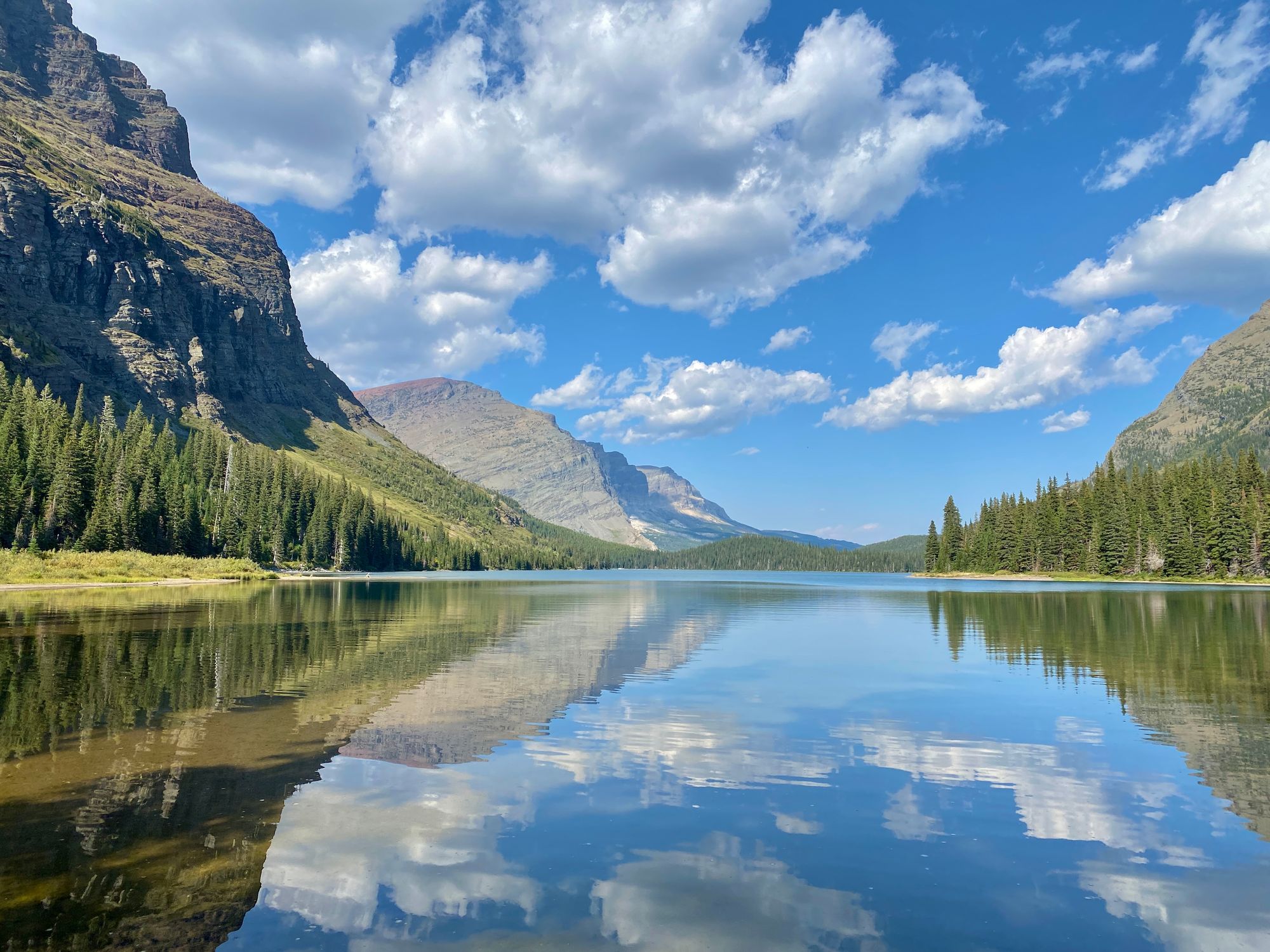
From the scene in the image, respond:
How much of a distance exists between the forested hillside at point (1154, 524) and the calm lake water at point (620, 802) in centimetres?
13679

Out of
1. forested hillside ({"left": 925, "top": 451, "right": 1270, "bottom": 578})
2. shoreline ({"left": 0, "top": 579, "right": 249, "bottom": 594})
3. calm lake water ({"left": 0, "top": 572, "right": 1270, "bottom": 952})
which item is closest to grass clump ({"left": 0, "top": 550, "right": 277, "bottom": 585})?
shoreline ({"left": 0, "top": 579, "right": 249, "bottom": 594})

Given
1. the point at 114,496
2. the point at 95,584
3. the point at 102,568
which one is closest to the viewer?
the point at 95,584

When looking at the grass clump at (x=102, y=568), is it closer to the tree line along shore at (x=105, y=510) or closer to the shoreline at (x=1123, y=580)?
the tree line along shore at (x=105, y=510)

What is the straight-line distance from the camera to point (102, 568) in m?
94.9

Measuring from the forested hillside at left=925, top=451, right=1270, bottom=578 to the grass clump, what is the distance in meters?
180

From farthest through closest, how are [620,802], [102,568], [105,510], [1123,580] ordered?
[1123,580]
[105,510]
[102,568]
[620,802]

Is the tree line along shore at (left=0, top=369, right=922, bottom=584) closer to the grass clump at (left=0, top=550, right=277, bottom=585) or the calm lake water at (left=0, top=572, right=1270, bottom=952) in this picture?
the grass clump at (left=0, top=550, right=277, bottom=585)

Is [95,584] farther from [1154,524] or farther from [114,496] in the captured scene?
[1154,524]

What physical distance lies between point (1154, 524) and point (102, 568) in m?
192

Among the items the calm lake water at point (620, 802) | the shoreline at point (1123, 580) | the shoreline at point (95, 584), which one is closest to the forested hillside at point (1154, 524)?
the shoreline at point (1123, 580)

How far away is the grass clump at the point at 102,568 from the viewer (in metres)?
82.6

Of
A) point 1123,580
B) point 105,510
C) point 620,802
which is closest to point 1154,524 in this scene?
point 1123,580

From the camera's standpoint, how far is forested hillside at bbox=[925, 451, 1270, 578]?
14562 centimetres

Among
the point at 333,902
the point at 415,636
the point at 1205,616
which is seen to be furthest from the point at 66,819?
the point at 1205,616
